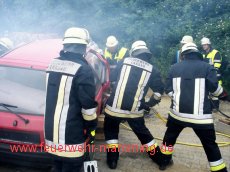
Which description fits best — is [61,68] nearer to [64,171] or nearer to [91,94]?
[91,94]

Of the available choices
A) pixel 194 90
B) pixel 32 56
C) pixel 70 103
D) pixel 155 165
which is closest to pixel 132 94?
pixel 194 90

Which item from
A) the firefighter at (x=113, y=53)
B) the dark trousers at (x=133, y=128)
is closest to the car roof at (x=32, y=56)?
the dark trousers at (x=133, y=128)

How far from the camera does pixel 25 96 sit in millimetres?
4637

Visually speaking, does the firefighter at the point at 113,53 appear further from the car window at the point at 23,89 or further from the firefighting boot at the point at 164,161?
the firefighting boot at the point at 164,161

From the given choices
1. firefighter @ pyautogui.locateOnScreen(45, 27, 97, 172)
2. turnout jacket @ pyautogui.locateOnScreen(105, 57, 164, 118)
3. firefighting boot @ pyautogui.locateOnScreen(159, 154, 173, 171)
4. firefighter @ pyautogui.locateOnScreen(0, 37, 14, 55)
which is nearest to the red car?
firefighter @ pyautogui.locateOnScreen(45, 27, 97, 172)

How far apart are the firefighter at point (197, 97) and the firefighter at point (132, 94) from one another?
0.40 m

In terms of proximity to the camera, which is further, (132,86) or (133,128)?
(133,128)

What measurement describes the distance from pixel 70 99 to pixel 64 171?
2.78 ft

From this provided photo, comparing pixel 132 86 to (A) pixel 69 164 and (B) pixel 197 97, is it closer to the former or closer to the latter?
(B) pixel 197 97

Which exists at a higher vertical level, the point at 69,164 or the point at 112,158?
the point at 69,164

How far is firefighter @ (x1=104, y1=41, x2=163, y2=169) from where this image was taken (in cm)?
475

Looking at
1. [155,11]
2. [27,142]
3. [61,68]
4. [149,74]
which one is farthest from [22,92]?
[155,11]

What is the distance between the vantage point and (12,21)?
13742 millimetres

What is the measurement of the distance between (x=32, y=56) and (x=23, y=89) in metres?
0.69
